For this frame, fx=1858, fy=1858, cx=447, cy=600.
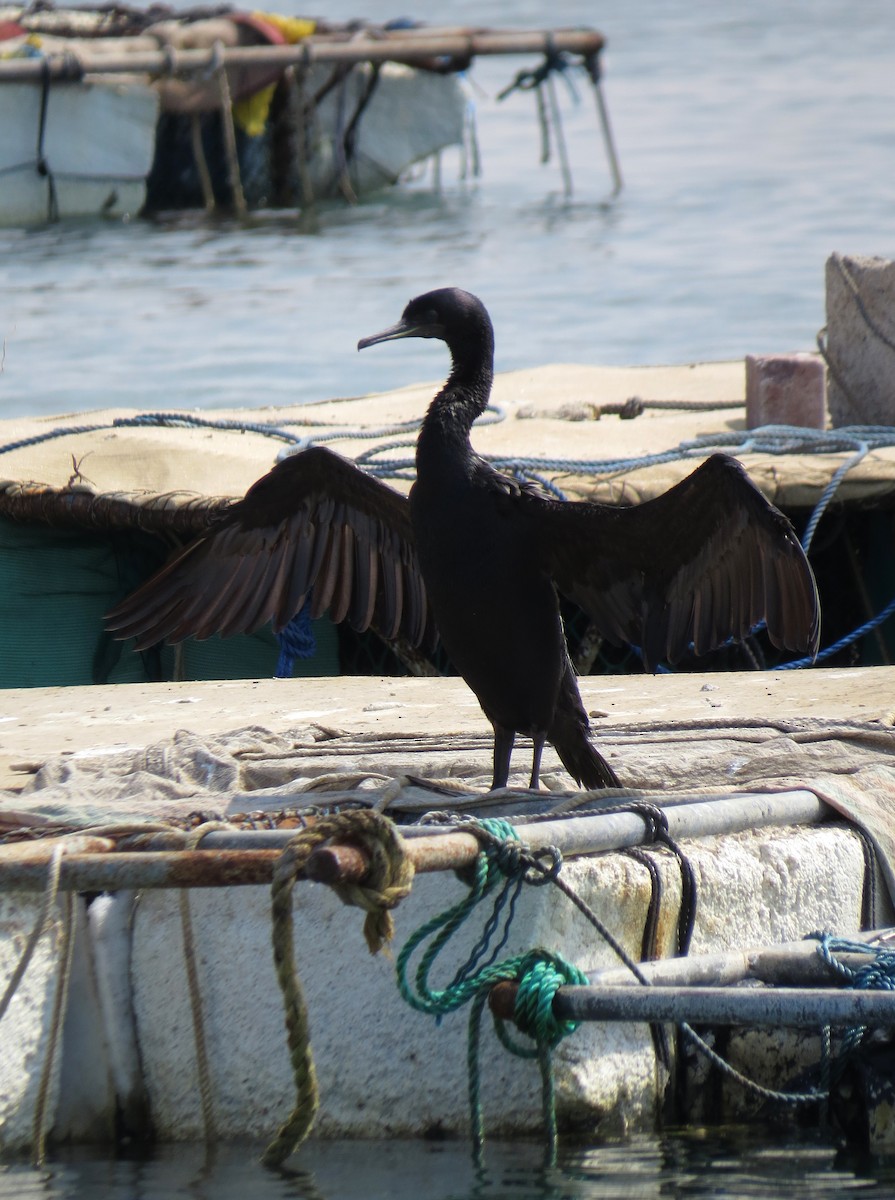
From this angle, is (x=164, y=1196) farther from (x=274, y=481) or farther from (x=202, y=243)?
(x=202, y=243)

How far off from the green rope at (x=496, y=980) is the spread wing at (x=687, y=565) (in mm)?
1290

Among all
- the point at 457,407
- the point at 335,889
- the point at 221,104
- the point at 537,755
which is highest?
the point at 457,407

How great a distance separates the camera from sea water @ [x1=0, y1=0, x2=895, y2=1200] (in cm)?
339

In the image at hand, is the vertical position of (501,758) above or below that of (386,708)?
above

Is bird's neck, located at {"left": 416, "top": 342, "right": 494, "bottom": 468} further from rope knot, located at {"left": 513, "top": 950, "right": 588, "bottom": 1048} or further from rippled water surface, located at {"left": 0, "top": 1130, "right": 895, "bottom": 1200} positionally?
rippled water surface, located at {"left": 0, "top": 1130, "right": 895, "bottom": 1200}

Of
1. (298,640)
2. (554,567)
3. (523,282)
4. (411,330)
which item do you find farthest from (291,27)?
(554,567)

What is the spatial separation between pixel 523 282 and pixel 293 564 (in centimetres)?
1699

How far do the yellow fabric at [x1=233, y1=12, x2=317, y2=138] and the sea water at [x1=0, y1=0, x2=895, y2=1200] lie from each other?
1338 millimetres

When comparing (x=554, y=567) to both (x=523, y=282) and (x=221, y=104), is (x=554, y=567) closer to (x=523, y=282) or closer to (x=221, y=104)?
(x=523, y=282)

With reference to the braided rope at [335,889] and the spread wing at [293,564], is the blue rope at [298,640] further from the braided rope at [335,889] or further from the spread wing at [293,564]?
the braided rope at [335,889]

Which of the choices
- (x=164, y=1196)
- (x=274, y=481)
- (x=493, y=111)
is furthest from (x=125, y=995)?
(x=493, y=111)

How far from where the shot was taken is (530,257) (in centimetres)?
2370

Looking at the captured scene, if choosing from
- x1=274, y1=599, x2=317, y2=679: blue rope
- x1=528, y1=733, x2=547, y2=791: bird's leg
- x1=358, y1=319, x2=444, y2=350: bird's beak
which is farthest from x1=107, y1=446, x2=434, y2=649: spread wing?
x1=274, y1=599, x2=317, y2=679: blue rope

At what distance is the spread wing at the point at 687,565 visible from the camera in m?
4.32
